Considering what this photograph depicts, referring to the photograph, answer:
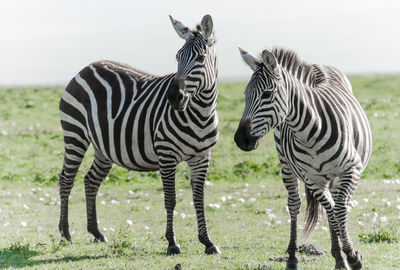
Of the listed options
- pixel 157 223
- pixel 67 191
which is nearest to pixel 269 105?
pixel 67 191

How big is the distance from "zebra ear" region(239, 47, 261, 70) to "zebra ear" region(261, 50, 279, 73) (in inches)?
6.1

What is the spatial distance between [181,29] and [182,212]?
5.28 metres

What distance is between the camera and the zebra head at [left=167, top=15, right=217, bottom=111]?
24.1 feet

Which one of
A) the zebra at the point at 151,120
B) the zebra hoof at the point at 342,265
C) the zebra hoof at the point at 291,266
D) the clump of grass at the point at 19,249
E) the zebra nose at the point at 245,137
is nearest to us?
the zebra nose at the point at 245,137

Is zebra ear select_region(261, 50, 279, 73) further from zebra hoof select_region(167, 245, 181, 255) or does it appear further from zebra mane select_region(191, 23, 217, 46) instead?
zebra hoof select_region(167, 245, 181, 255)

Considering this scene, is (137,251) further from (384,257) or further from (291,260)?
(384,257)

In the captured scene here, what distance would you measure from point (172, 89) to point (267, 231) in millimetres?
4058

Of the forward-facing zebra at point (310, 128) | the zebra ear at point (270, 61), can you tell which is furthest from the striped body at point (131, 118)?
the zebra ear at point (270, 61)

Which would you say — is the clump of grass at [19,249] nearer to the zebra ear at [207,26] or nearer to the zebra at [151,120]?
the zebra at [151,120]

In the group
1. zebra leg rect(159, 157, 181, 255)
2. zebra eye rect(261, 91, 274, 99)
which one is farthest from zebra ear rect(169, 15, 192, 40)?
zebra eye rect(261, 91, 274, 99)

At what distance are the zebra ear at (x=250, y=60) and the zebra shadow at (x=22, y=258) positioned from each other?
12.6 feet

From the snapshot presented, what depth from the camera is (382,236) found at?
28.7 ft

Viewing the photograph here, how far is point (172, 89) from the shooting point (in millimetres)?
7320

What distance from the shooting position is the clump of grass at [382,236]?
8730mm
